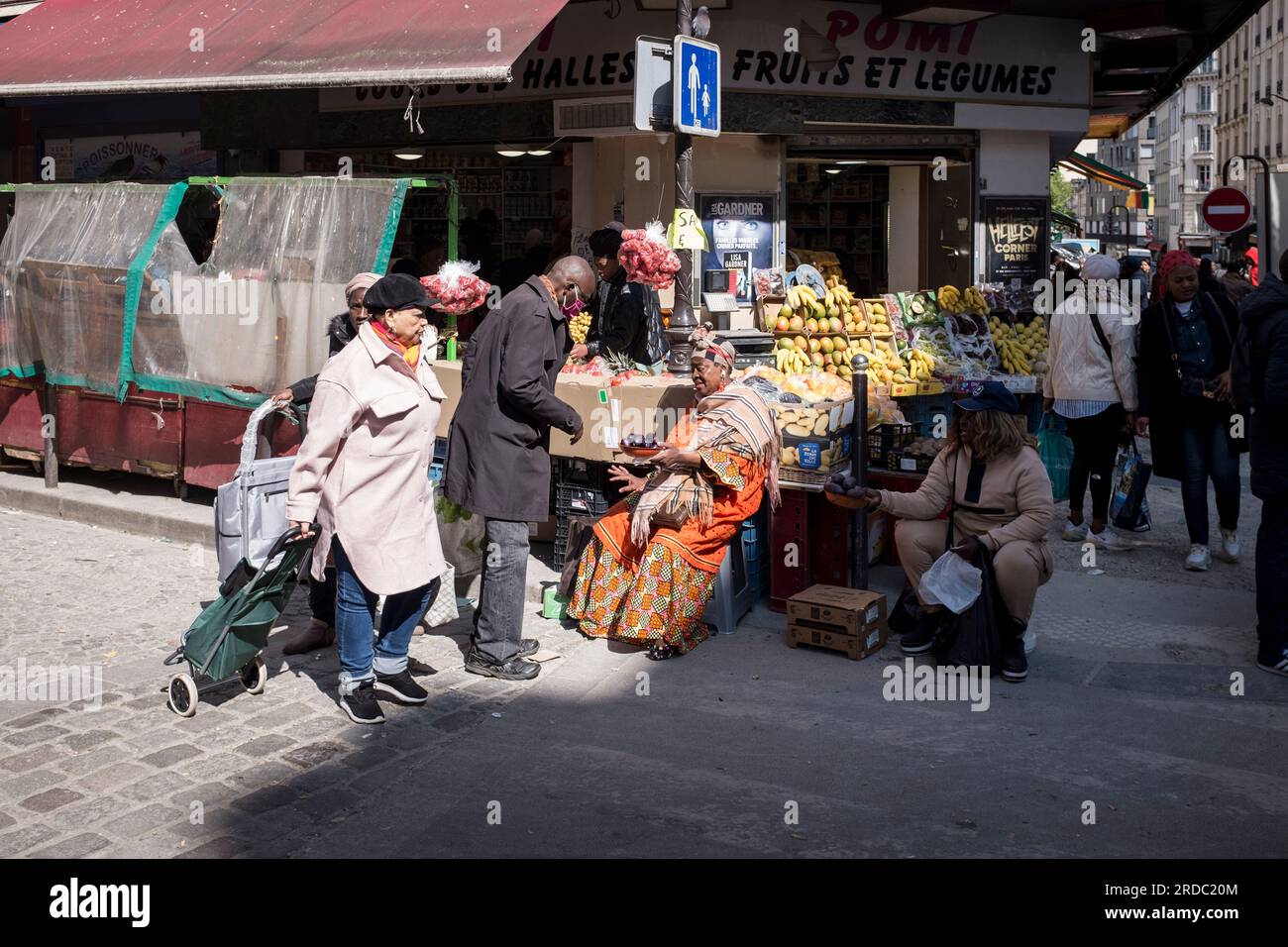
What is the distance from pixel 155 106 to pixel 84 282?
6.07 meters

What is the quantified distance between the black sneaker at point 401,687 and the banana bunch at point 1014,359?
6365mm

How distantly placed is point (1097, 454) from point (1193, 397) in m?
0.93

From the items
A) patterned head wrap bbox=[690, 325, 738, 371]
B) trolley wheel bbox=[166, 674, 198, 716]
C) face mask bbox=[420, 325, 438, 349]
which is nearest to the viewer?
trolley wheel bbox=[166, 674, 198, 716]

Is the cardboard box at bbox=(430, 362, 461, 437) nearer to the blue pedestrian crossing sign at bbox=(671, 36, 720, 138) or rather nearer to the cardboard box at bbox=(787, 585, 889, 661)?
the blue pedestrian crossing sign at bbox=(671, 36, 720, 138)

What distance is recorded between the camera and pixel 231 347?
9.42m

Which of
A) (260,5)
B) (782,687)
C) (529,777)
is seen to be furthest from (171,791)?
(260,5)

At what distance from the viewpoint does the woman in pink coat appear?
5.45m

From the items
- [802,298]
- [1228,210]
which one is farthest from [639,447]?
[1228,210]

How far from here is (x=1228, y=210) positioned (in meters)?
17.0

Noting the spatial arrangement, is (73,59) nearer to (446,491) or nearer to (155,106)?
(155,106)

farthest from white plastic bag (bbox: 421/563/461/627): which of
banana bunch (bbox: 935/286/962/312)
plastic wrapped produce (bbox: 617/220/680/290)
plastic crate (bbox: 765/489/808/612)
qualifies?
banana bunch (bbox: 935/286/962/312)

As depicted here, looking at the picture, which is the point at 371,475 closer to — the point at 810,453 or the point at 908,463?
the point at 810,453

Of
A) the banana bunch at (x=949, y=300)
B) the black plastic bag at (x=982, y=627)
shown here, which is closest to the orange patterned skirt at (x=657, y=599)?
the black plastic bag at (x=982, y=627)

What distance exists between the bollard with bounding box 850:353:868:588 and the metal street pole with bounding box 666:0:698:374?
1.32m
